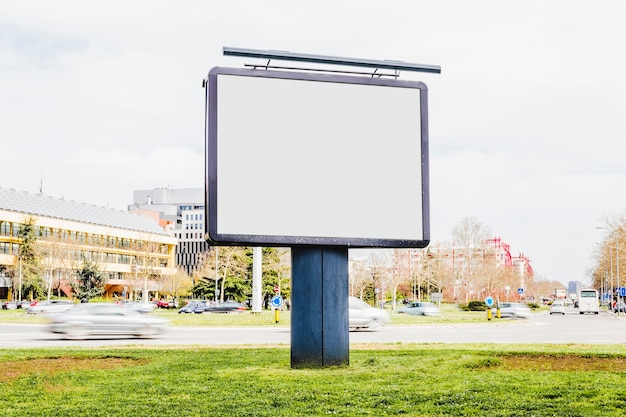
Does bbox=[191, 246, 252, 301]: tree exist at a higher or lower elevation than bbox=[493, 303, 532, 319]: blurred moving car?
higher

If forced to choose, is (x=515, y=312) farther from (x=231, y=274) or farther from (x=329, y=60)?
(x=329, y=60)

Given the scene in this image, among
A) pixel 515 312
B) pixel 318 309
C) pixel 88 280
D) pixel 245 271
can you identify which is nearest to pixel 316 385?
pixel 318 309

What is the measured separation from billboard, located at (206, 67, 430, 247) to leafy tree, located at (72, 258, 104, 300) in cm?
6544

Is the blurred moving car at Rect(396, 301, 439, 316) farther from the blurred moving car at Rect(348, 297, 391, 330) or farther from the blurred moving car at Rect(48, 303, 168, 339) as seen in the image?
the blurred moving car at Rect(48, 303, 168, 339)

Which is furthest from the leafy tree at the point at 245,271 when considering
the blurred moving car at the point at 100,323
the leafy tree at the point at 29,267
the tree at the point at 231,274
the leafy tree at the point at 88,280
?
the blurred moving car at the point at 100,323

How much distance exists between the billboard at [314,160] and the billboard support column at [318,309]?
0.48m

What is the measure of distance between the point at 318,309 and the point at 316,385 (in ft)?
7.91

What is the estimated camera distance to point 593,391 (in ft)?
32.0

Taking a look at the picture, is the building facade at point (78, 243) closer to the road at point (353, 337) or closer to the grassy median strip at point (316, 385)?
the road at point (353, 337)

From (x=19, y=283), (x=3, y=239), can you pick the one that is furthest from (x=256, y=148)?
(x=3, y=239)

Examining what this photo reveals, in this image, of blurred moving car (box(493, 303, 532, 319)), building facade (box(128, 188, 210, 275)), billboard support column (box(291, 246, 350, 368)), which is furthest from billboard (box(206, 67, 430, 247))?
building facade (box(128, 188, 210, 275))

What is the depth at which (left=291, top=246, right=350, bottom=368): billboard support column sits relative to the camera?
12.8m

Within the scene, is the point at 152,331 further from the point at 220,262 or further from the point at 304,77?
the point at 220,262

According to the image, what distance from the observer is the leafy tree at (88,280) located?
7444 centimetres
